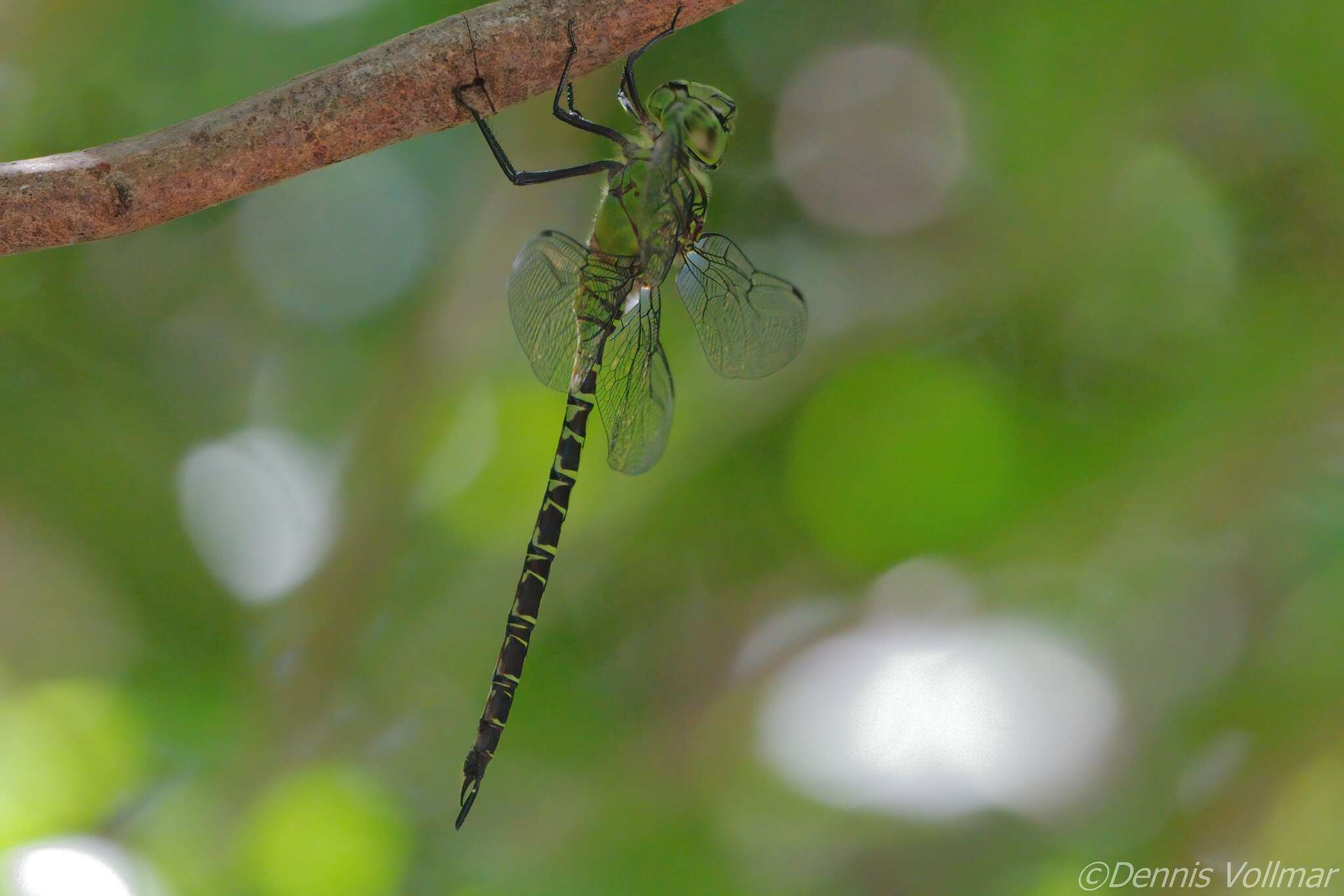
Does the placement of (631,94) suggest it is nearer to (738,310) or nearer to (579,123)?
(579,123)

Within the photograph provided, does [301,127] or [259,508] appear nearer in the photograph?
[301,127]

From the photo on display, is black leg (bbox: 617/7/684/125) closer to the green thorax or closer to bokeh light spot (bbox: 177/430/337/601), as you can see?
the green thorax

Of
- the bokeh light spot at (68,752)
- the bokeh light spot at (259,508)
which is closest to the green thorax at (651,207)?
the bokeh light spot at (259,508)

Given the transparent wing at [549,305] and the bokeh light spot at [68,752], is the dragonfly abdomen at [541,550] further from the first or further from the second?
the bokeh light spot at [68,752]

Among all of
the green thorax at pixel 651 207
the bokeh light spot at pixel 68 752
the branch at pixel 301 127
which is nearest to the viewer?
the branch at pixel 301 127

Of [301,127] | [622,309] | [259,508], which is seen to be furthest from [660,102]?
[259,508]

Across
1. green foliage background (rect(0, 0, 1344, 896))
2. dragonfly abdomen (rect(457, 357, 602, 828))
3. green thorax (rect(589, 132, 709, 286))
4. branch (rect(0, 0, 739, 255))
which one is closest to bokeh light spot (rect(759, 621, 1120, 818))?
green foliage background (rect(0, 0, 1344, 896))

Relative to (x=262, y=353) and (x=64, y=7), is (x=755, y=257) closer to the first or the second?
(x=262, y=353)
